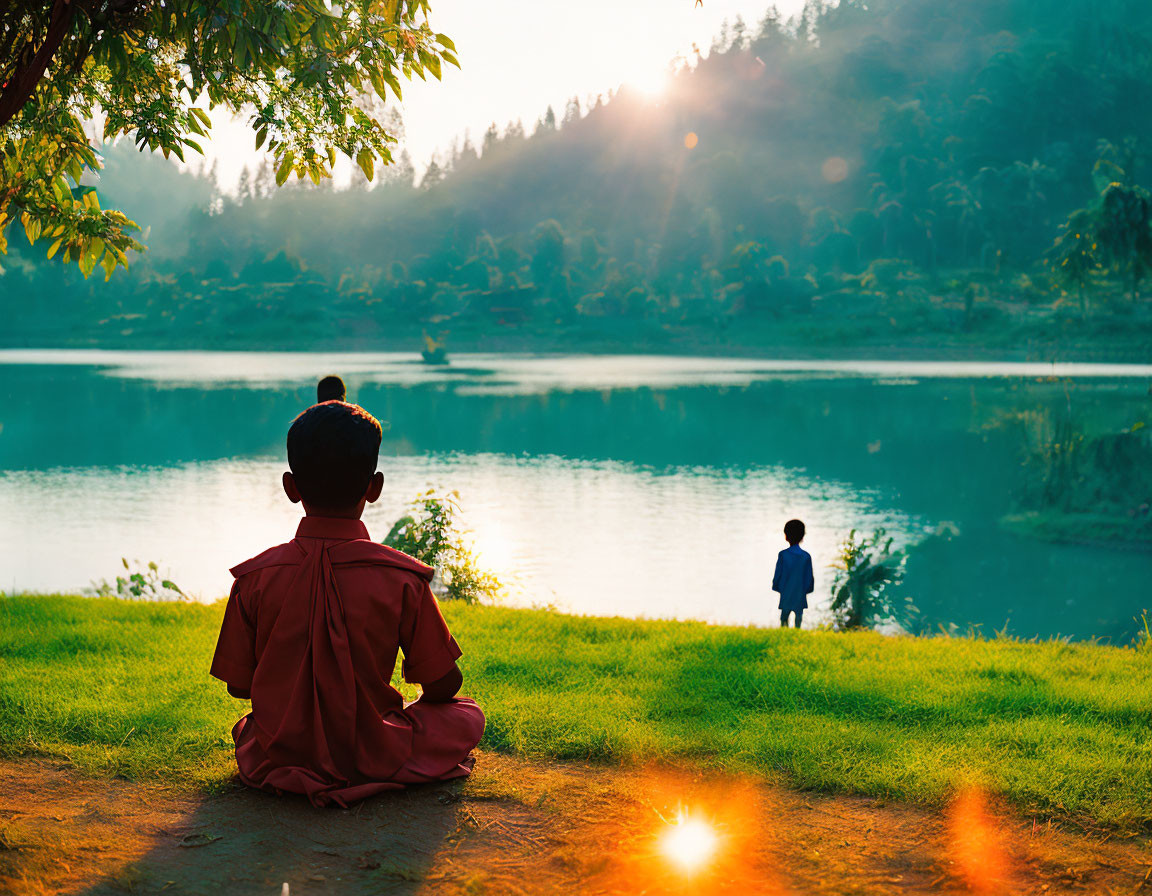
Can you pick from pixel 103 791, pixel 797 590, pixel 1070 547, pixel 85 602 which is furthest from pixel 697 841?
pixel 1070 547

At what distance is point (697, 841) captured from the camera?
314 cm

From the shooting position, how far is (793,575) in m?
7.32

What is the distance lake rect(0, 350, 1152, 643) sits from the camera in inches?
511

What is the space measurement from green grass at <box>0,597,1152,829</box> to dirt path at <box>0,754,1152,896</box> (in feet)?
0.70

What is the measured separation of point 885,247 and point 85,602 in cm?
10327

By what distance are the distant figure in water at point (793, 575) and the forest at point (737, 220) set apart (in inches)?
685

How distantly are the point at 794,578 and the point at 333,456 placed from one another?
486cm

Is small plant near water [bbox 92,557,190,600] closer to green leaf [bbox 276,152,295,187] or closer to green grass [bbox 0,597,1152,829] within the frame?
green grass [bbox 0,597,1152,829]

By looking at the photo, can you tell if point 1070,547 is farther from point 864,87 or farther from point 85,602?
point 864,87

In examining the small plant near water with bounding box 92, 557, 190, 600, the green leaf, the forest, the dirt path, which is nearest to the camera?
the dirt path

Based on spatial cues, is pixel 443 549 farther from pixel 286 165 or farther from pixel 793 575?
pixel 286 165

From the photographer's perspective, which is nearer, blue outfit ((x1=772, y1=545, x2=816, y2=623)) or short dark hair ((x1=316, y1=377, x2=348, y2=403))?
short dark hair ((x1=316, y1=377, x2=348, y2=403))

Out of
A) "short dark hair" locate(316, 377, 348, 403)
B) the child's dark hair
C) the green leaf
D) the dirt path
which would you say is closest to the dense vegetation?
the green leaf

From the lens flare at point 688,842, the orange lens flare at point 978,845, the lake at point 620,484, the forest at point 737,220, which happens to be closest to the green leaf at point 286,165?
the lens flare at point 688,842
